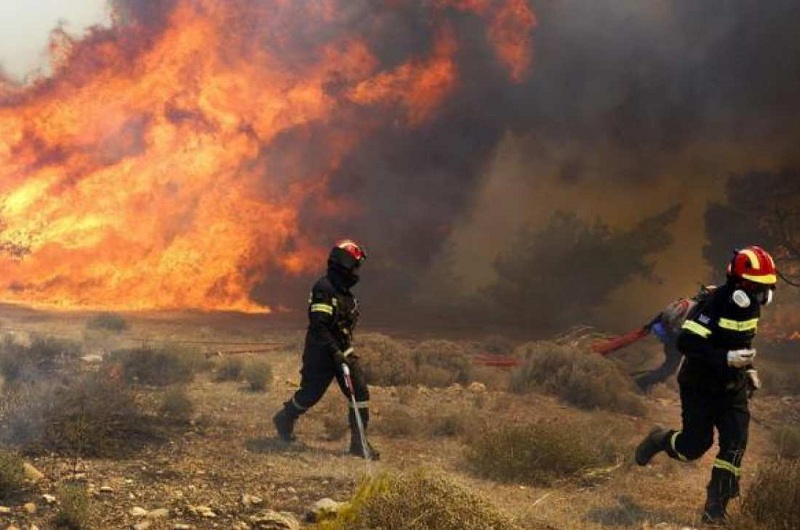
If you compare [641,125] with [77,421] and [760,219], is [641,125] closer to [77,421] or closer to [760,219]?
[760,219]

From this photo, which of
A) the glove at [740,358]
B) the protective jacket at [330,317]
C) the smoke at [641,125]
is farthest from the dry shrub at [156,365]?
the smoke at [641,125]

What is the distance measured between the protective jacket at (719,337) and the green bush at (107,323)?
1552 cm

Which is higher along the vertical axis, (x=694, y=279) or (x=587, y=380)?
(x=694, y=279)

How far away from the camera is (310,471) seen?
6562 mm

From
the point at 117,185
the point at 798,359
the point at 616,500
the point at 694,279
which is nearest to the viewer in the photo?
the point at 616,500

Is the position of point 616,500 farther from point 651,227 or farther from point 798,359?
point 651,227

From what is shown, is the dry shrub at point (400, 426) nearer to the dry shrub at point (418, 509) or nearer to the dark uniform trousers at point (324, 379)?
the dark uniform trousers at point (324, 379)

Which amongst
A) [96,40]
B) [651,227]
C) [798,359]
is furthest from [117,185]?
[798,359]

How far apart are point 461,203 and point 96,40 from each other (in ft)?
47.8

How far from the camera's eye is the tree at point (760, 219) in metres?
22.2

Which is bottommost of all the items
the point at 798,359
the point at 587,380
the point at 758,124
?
the point at 587,380

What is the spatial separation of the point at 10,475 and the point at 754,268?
585 cm

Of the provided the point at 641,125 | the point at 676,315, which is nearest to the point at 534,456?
the point at 676,315

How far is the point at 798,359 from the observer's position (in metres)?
19.1
